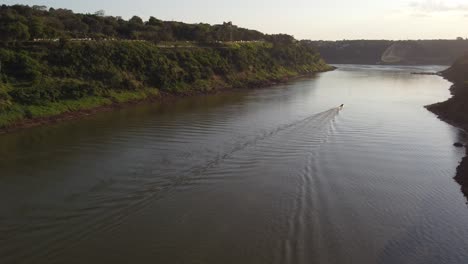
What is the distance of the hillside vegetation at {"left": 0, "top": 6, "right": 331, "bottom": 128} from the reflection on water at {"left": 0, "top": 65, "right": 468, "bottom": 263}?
14.5 ft

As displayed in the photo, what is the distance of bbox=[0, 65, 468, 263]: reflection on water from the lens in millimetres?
12219

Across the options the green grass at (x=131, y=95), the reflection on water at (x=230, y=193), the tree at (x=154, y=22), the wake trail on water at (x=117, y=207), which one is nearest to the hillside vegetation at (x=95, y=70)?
the green grass at (x=131, y=95)

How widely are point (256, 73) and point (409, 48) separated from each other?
356 feet

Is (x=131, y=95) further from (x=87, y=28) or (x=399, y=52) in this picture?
(x=399, y=52)

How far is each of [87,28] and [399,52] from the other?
129 metres

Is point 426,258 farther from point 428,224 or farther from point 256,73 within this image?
point 256,73

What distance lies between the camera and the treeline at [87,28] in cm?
3997

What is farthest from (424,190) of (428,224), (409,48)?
(409,48)

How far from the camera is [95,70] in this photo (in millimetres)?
40531

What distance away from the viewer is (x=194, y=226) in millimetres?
13562

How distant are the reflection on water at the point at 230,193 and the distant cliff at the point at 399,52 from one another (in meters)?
128

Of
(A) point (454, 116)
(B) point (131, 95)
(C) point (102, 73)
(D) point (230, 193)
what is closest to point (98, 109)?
(B) point (131, 95)

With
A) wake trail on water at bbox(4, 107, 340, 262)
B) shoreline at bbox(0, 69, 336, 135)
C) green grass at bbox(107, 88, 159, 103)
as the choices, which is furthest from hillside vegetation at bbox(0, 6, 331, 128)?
wake trail on water at bbox(4, 107, 340, 262)

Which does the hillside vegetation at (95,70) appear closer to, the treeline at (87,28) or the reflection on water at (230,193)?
the treeline at (87,28)
